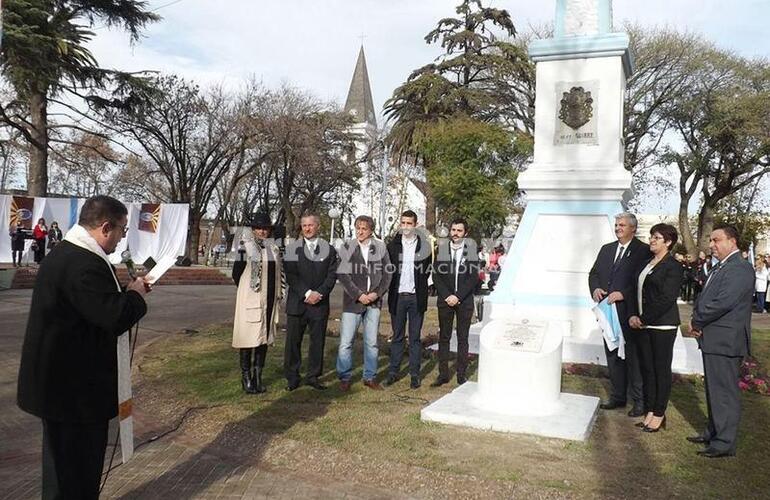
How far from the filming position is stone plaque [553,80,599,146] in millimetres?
9070

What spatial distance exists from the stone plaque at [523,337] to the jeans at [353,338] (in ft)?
4.91

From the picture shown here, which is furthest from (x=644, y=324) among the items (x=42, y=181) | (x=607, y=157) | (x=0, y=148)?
(x=0, y=148)

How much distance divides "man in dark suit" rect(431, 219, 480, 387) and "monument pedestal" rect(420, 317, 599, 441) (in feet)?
3.83

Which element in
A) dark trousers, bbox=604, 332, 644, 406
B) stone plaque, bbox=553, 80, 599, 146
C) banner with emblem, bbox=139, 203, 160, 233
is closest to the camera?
dark trousers, bbox=604, 332, 644, 406

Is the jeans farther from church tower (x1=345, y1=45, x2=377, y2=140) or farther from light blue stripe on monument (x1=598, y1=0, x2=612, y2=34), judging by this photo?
church tower (x1=345, y1=45, x2=377, y2=140)

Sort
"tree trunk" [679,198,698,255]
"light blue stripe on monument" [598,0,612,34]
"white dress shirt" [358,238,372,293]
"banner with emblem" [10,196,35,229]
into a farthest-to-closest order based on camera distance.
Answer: "tree trunk" [679,198,698,255] < "banner with emblem" [10,196,35,229] < "light blue stripe on monument" [598,0,612,34] < "white dress shirt" [358,238,372,293]

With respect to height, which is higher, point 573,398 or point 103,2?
point 103,2

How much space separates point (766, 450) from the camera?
500cm

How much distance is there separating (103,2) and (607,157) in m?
20.7

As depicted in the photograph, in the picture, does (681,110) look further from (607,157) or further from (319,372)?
(319,372)

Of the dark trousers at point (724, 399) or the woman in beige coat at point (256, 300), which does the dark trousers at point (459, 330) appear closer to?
the woman in beige coat at point (256, 300)

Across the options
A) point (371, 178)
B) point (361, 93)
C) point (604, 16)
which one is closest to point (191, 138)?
point (371, 178)

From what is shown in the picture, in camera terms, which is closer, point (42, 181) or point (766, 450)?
point (766, 450)

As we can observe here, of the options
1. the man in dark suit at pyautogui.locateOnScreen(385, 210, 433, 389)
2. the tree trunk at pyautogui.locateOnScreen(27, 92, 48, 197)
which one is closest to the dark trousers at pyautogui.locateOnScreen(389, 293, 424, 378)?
the man in dark suit at pyautogui.locateOnScreen(385, 210, 433, 389)
